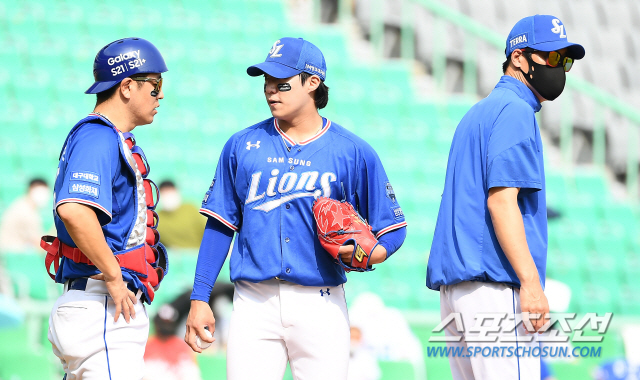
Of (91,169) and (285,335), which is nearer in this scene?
(91,169)

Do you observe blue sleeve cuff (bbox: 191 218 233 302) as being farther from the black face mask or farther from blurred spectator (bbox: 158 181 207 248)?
blurred spectator (bbox: 158 181 207 248)

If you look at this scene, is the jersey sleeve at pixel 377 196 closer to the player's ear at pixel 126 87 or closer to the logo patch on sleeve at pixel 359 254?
the logo patch on sleeve at pixel 359 254

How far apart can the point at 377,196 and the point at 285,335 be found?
68 centimetres

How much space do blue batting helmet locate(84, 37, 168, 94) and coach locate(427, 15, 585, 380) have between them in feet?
4.19

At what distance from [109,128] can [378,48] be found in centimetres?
821

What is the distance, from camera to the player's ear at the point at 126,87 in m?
3.09

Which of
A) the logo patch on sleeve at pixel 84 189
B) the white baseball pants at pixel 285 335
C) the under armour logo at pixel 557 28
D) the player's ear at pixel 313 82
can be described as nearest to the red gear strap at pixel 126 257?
the logo patch on sleeve at pixel 84 189

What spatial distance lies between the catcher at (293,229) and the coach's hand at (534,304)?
1.87 ft

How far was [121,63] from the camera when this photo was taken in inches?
121

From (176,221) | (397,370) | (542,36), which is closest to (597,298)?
(397,370)

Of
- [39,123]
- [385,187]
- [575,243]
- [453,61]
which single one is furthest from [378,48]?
[385,187]

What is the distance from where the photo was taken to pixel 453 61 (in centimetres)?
1102

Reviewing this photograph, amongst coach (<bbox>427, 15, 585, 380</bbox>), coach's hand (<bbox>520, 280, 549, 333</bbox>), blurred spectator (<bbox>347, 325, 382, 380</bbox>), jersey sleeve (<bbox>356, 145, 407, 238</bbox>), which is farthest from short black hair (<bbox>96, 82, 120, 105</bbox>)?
blurred spectator (<bbox>347, 325, 382, 380</bbox>)

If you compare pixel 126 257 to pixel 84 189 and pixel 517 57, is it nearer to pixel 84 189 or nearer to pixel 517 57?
pixel 84 189
